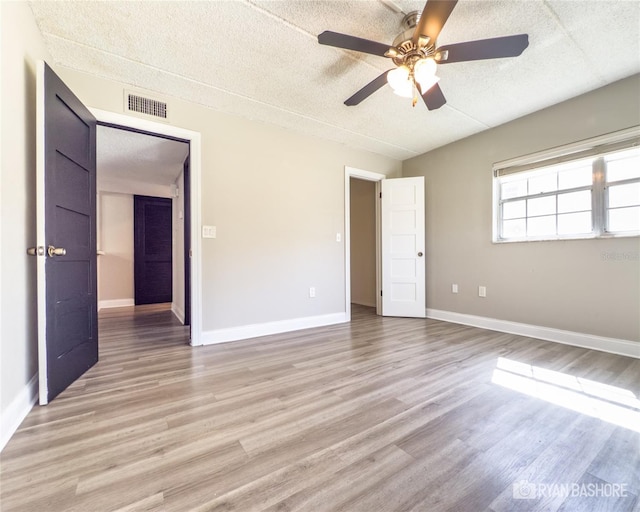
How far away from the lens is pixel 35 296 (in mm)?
1742

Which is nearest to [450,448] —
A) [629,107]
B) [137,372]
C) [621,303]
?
[137,372]

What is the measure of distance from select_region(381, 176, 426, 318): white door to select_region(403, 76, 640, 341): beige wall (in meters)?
0.22

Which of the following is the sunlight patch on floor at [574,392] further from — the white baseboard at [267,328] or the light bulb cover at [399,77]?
the light bulb cover at [399,77]

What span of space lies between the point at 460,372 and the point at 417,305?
1.96 meters

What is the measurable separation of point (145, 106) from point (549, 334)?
464 cm

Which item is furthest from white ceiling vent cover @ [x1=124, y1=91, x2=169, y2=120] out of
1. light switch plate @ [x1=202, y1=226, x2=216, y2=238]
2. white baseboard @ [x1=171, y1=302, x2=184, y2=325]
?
white baseboard @ [x1=171, y1=302, x2=184, y2=325]

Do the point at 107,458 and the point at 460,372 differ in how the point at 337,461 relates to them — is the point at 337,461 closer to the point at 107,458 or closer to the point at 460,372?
the point at 107,458

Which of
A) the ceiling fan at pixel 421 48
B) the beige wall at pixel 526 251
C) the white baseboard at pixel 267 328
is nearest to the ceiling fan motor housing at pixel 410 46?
the ceiling fan at pixel 421 48

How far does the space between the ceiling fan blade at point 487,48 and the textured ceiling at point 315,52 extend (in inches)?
10.4

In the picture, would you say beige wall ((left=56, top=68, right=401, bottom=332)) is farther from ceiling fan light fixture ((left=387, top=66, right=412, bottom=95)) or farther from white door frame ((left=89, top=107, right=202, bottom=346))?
ceiling fan light fixture ((left=387, top=66, right=412, bottom=95))

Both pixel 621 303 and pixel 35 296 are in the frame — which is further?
pixel 621 303

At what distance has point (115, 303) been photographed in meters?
5.33

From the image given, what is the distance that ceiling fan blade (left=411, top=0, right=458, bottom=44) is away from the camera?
4.40 ft

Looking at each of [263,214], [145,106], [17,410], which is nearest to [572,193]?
[263,214]
